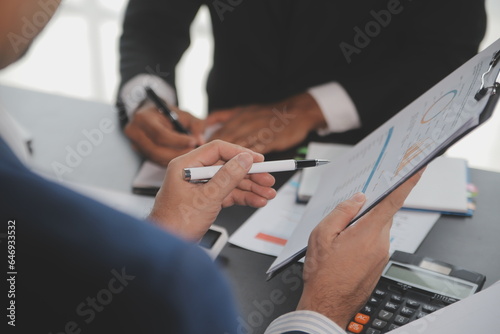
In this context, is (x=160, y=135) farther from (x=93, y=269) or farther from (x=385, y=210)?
(x=93, y=269)

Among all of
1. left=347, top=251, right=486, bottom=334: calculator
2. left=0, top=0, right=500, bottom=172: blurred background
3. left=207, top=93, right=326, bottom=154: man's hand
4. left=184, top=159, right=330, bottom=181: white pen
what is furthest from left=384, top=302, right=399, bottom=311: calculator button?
left=0, top=0, right=500, bottom=172: blurred background

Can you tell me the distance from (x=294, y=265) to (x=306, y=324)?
20cm

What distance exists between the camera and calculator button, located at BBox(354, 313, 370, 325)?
2.31ft

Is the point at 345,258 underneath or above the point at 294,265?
above

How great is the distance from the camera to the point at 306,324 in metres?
0.66

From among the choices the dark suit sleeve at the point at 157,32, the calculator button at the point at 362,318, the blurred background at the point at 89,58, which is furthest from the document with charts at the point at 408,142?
the blurred background at the point at 89,58

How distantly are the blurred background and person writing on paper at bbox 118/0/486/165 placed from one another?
1811 millimetres

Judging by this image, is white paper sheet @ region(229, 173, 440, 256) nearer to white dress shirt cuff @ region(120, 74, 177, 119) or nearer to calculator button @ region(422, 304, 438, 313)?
calculator button @ region(422, 304, 438, 313)

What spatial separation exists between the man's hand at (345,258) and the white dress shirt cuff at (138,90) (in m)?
0.77

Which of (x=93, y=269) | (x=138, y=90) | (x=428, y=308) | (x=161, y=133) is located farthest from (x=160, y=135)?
(x=93, y=269)

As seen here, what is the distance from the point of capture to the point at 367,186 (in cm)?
71

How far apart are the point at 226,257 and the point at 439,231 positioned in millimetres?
364

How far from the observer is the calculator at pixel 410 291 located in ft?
2.31

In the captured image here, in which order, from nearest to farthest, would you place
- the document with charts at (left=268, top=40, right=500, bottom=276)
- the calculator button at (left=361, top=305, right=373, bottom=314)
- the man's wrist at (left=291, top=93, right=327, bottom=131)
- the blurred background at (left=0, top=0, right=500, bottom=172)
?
the document with charts at (left=268, top=40, right=500, bottom=276) → the calculator button at (left=361, top=305, right=373, bottom=314) → the man's wrist at (left=291, top=93, right=327, bottom=131) → the blurred background at (left=0, top=0, right=500, bottom=172)
